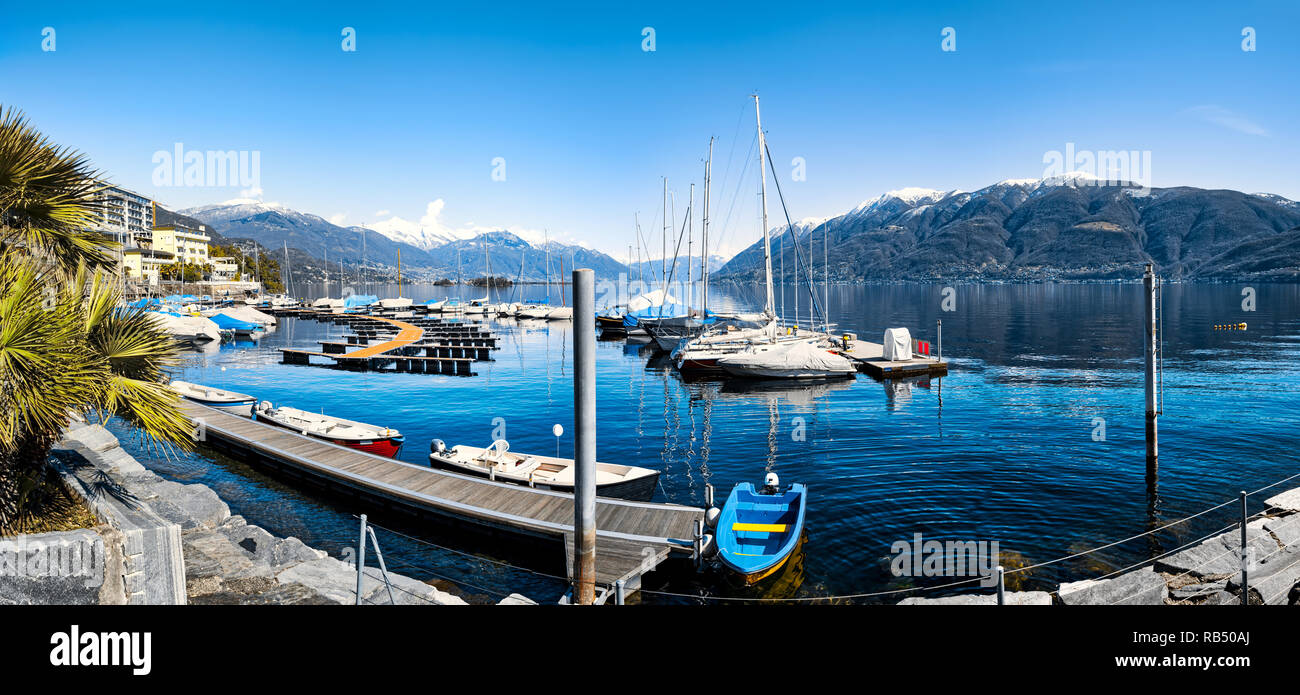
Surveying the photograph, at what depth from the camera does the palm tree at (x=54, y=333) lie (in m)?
9.07

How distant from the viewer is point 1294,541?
43.5 ft

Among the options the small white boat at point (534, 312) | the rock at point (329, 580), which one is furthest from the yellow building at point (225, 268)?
the rock at point (329, 580)

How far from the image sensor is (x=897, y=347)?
5053cm

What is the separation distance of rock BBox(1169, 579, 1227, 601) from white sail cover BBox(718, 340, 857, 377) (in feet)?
114

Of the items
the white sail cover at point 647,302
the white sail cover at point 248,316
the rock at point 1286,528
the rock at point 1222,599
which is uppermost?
the white sail cover at point 647,302

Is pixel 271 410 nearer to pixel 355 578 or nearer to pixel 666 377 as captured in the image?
pixel 355 578

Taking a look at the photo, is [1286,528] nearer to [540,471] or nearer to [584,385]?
[584,385]

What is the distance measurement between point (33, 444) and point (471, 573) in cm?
926

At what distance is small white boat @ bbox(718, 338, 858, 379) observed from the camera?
1834 inches

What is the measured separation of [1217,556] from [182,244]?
654ft

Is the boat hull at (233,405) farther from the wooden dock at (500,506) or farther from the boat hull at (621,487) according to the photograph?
the boat hull at (621,487)

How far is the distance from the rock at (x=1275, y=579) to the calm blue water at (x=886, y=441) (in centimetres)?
398
